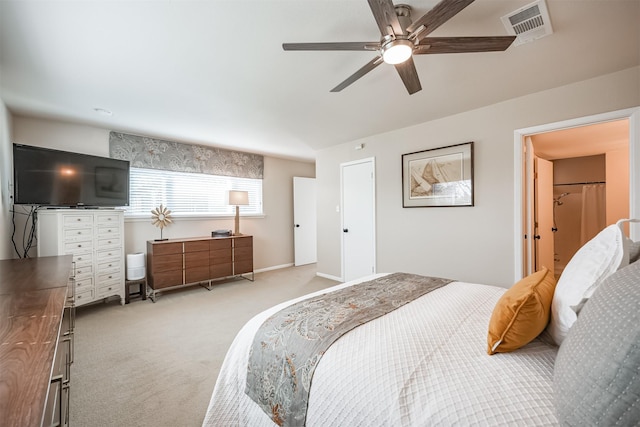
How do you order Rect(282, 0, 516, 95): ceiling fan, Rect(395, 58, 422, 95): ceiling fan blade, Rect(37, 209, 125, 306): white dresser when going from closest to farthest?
1. Rect(282, 0, 516, 95): ceiling fan
2. Rect(395, 58, 422, 95): ceiling fan blade
3. Rect(37, 209, 125, 306): white dresser

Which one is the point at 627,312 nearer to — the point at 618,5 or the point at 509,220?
the point at 618,5

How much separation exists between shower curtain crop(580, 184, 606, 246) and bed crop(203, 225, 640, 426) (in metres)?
4.97

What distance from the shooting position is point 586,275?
0.91m

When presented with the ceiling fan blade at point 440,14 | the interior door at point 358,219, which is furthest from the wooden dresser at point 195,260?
the ceiling fan blade at point 440,14

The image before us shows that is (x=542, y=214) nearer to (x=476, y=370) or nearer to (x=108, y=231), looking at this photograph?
(x=476, y=370)

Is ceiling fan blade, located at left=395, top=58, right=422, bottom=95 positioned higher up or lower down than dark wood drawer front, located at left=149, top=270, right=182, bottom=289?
higher up

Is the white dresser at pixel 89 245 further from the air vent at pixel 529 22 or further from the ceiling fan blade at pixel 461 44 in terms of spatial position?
the air vent at pixel 529 22

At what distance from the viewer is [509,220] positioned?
2.79 meters

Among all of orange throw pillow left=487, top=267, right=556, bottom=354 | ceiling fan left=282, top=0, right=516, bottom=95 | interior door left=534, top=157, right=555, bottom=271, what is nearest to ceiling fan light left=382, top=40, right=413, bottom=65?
ceiling fan left=282, top=0, right=516, bottom=95

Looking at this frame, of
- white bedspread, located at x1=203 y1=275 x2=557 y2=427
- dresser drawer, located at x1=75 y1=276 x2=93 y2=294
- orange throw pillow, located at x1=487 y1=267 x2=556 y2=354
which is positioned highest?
orange throw pillow, located at x1=487 y1=267 x2=556 y2=354

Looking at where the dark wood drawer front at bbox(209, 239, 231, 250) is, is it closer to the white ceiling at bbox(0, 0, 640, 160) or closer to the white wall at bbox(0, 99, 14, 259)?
the white ceiling at bbox(0, 0, 640, 160)

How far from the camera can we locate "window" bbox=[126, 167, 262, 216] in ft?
12.8

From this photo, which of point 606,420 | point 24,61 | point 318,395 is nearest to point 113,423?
point 318,395

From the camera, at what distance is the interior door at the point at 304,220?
5.84 meters
